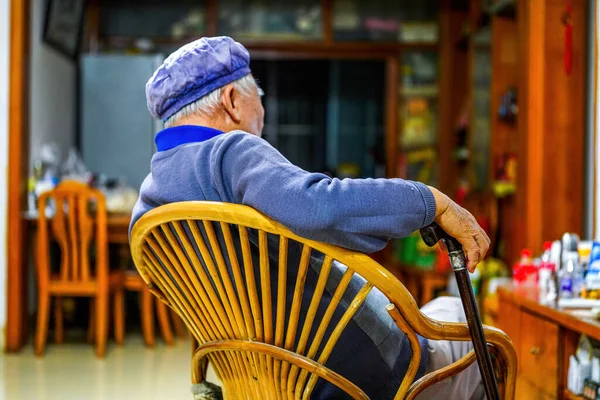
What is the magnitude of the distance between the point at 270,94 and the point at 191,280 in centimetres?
632

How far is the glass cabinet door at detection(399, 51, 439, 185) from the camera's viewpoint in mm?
7082

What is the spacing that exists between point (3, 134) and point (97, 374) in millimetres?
1534

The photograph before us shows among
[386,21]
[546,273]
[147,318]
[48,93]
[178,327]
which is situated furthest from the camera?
[386,21]

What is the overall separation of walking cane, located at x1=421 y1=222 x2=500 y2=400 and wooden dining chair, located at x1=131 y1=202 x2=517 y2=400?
0.13ft

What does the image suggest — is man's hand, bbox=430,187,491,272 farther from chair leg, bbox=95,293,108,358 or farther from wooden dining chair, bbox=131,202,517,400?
chair leg, bbox=95,293,108,358

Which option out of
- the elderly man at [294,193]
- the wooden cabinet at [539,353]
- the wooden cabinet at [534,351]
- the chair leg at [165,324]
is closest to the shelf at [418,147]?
the chair leg at [165,324]

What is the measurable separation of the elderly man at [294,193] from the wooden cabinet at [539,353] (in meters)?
0.69

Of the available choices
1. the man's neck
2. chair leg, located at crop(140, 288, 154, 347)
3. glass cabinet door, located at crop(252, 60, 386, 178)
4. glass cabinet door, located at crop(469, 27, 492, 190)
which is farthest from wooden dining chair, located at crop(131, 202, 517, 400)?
glass cabinet door, located at crop(252, 60, 386, 178)

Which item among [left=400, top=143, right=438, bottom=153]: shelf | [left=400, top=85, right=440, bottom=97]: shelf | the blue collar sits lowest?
the blue collar

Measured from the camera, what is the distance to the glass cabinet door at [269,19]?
6.91 metres

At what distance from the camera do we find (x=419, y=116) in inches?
281

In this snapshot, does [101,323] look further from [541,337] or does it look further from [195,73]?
[195,73]

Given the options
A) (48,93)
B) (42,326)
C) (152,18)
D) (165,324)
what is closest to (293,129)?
(152,18)

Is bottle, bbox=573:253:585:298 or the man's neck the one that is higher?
the man's neck
